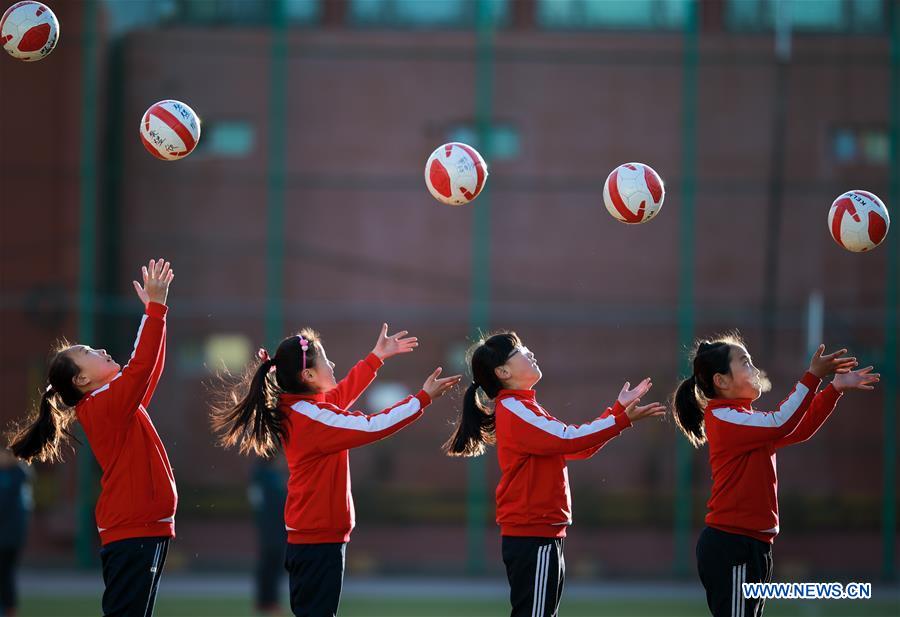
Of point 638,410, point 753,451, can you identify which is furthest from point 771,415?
point 638,410

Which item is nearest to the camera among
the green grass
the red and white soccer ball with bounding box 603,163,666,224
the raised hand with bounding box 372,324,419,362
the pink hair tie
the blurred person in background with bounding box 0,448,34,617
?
the pink hair tie

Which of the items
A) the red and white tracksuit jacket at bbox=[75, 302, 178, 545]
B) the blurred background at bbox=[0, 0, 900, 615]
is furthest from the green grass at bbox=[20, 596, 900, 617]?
the red and white tracksuit jacket at bbox=[75, 302, 178, 545]

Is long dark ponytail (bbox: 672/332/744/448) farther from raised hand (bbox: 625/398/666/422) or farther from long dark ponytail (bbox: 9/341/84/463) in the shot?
long dark ponytail (bbox: 9/341/84/463)

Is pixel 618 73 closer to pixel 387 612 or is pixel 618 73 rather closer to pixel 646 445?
pixel 646 445

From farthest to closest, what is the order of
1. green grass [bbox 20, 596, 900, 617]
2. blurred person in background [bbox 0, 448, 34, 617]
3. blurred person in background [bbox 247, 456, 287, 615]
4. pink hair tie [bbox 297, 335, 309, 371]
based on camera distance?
green grass [bbox 20, 596, 900, 617]
blurred person in background [bbox 247, 456, 287, 615]
blurred person in background [bbox 0, 448, 34, 617]
pink hair tie [bbox 297, 335, 309, 371]

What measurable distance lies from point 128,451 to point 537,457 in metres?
1.96

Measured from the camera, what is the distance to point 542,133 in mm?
15531

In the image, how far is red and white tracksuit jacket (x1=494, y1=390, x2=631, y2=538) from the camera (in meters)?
5.63

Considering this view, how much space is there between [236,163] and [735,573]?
11163 mm

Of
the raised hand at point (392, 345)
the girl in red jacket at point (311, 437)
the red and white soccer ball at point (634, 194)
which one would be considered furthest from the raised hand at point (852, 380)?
the raised hand at point (392, 345)

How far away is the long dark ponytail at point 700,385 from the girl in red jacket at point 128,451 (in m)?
2.57

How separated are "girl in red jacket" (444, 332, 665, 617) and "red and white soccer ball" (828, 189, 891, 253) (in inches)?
64.5

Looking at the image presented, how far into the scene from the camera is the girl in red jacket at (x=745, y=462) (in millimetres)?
5605

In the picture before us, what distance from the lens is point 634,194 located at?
21.9 ft
